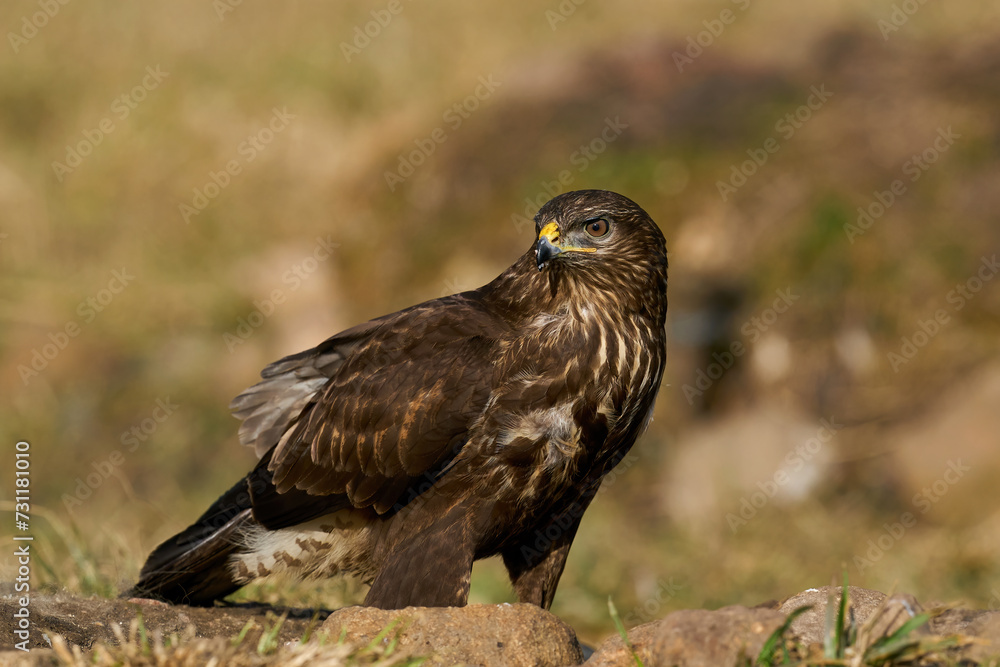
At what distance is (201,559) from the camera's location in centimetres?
467

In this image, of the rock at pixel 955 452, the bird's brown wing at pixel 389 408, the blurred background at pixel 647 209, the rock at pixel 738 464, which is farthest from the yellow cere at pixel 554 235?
the rock at pixel 955 452

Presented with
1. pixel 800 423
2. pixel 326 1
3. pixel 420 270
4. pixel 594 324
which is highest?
pixel 326 1

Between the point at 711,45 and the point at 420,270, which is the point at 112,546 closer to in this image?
the point at 420,270

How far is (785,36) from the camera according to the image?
12.0m

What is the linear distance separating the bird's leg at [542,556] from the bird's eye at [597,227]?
113 centimetres

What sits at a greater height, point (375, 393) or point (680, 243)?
point (680, 243)

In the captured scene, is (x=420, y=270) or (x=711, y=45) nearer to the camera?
(x=420, y=270)

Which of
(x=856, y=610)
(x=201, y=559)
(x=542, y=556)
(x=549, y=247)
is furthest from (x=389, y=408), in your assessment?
(x=856, y=610)

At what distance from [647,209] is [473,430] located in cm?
582

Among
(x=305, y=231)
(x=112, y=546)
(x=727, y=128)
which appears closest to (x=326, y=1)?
(x=305, y=231)

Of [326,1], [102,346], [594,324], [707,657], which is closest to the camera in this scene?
[707,657]

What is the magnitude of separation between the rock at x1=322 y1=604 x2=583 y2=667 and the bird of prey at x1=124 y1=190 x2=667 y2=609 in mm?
401

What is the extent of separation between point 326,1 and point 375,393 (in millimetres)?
13107

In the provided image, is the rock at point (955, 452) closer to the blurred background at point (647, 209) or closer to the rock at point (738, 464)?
the blurred background at point (647, 209)
